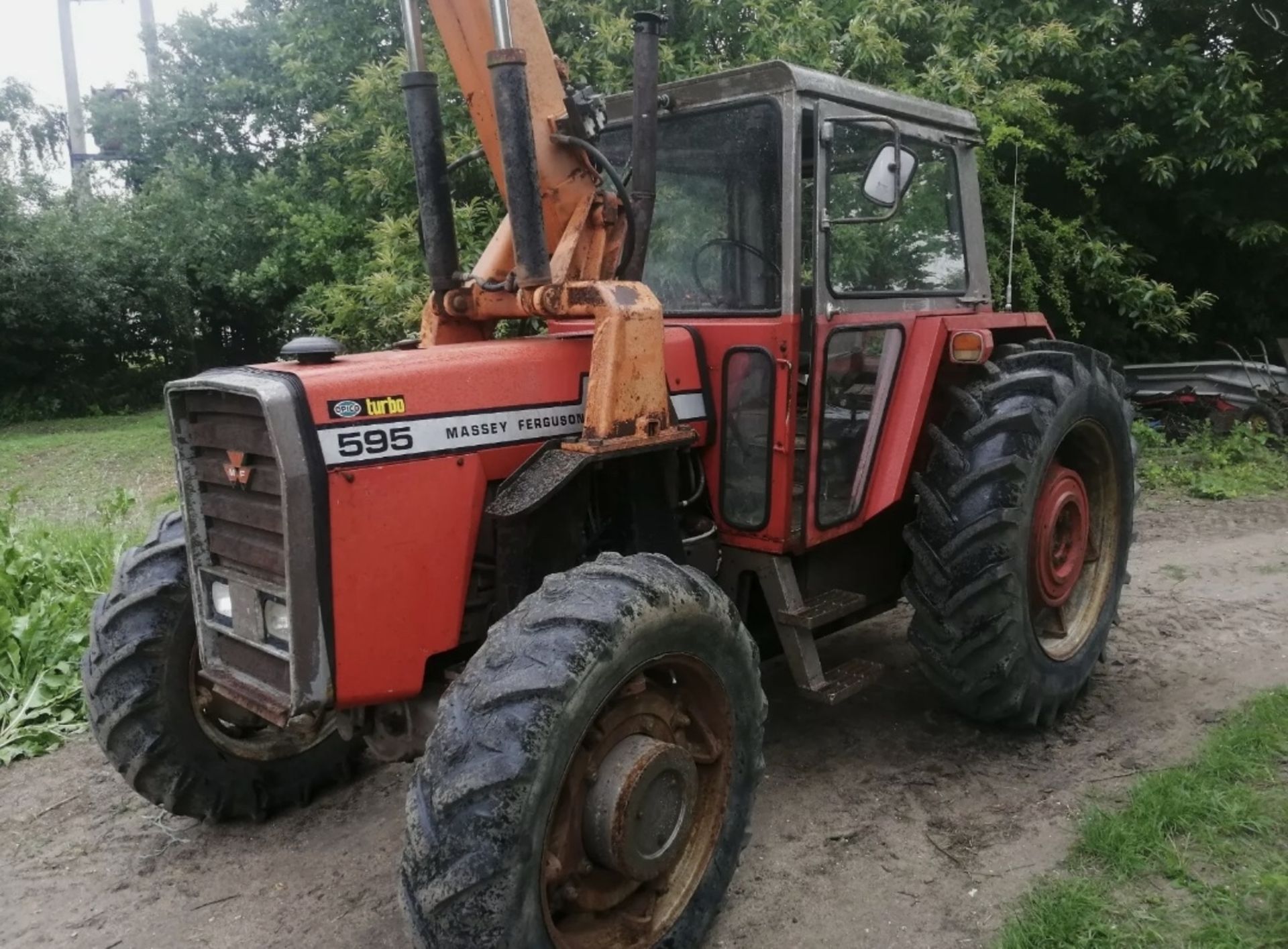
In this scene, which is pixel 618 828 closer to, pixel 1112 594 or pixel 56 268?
pixel 1112 594

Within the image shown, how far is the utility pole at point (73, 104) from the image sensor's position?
63.4ft

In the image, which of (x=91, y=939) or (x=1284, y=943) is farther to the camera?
(x=91, y=939)

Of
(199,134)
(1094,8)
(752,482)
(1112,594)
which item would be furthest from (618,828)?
(199,134)

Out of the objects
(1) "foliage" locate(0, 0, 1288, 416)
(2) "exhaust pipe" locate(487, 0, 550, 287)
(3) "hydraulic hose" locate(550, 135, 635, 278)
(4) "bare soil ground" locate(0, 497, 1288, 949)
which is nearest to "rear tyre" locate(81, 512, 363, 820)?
(4) "bare soil ground" locate(0, 497, 1288, 949)

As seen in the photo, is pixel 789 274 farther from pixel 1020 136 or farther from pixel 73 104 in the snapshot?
pixel 73 104

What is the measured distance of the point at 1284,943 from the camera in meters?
2.64

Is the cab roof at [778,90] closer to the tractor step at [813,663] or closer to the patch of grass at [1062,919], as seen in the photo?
the tractor step at [813,663]

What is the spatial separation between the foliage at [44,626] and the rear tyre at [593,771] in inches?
110

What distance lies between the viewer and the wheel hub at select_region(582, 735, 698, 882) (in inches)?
99.8

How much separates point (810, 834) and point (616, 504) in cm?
122

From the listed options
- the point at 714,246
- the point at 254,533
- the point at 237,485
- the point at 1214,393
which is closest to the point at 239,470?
the point at 237,485

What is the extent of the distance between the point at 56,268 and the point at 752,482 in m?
16.9

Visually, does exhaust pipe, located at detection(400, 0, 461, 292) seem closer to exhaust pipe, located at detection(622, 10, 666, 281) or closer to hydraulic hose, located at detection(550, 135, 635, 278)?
hydraulic hose, located at detection(550, 135, 635, 278)

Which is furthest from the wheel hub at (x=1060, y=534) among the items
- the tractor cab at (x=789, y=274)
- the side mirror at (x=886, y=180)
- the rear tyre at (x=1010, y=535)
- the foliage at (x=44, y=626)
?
the foliage at (x=44, y=626)
